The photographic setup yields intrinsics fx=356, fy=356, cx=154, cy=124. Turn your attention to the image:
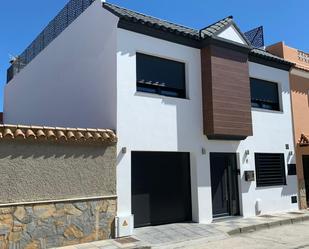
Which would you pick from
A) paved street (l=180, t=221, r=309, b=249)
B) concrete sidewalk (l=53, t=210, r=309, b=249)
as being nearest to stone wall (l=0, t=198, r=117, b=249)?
concrete sidewalk (l=53, t=210, r=309, b=249)

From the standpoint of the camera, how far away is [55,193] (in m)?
8.48

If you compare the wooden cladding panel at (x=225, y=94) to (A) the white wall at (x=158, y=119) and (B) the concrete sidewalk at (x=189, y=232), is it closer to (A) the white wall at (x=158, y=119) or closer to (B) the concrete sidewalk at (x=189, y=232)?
(A) the white wall at (x=158, y=119)

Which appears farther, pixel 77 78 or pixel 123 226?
pixel 77 78

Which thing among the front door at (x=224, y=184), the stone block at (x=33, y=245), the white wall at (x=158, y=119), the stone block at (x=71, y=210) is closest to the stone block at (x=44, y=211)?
the stone block at (x=71, y=210)

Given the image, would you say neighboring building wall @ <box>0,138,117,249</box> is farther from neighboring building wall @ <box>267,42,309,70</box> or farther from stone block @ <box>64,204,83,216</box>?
neighboring building wall @ <box>267,42,309,70</box>

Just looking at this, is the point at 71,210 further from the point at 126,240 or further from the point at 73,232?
the point at 126,240

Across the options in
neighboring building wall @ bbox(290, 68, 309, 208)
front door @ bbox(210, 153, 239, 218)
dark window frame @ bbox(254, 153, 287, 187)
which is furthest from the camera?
neighboring building wall @ bbox(290, 68, 309, 208)

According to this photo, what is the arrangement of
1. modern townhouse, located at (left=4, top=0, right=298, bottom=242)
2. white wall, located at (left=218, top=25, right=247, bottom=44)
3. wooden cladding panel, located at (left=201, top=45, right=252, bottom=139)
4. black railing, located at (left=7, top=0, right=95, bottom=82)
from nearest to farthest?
1. modern townhouse, located at (left=4, top=0, right=298, bottom=242)
2. wooden cladding panel, located at (left=201, top=45, right=252, bottom=139)
3. white wall, located at (left=218, top=25, right=247, bottom=44)
4. black railing, located at (left=7, top=0, right=95, bottom=82)

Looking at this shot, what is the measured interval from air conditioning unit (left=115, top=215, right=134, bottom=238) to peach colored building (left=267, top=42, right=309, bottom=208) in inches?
333

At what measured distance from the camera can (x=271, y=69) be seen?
14.6m

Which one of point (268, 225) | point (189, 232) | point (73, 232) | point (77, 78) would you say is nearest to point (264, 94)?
point (268, 225)

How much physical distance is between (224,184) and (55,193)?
6.29m

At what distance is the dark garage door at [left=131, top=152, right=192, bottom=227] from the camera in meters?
10.5

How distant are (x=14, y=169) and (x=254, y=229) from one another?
7.23m
